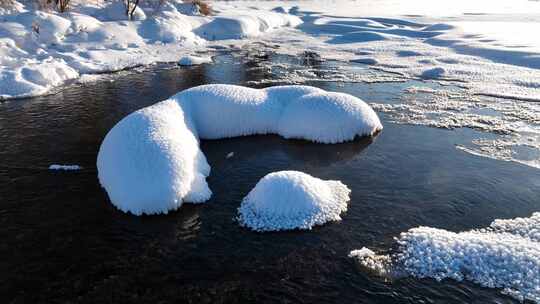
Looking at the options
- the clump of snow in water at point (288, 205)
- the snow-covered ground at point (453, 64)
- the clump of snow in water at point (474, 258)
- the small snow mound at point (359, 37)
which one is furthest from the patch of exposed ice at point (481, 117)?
the small snow mound at point (359, 37)

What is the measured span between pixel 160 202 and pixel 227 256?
2.53m

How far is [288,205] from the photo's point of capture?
10250mm

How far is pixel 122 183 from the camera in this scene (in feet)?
35.6

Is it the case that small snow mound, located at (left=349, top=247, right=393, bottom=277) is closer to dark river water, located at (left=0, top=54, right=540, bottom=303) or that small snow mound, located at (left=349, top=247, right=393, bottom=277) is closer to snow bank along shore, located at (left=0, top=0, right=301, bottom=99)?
dark river water, located at (left=0, top=54, right=540, bottom=303)

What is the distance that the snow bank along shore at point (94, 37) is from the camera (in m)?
23.3

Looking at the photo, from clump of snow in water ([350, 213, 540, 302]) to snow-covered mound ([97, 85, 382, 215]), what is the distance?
16.4 feet

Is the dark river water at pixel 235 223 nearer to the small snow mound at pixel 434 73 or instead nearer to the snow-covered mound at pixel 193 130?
the snow-covered mound at pixel 193 130

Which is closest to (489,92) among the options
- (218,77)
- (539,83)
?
(539,83)

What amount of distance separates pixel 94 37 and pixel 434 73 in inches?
934

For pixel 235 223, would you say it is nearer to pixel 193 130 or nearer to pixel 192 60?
pixel 193 130

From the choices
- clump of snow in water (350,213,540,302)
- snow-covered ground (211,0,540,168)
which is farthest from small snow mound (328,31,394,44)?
clump of snow in water (350,213,540,302)

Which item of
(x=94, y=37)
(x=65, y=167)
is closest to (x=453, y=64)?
(x=65, y=167)

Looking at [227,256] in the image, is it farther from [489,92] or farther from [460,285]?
[489,92]

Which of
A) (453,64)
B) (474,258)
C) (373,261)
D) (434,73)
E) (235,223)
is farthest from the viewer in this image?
A: (453,64)
